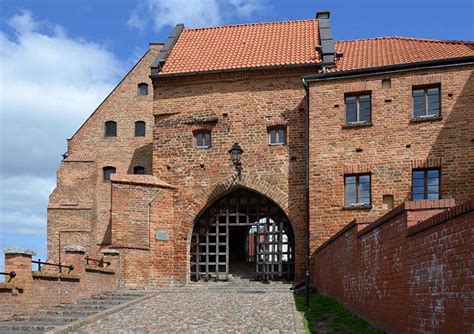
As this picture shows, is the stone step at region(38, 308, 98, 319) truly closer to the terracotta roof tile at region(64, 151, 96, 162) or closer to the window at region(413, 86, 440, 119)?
the window at region(413, 86, 440, 119)

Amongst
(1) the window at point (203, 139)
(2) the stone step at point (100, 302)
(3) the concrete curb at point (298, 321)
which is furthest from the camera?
(1) the window at point (203, 139)

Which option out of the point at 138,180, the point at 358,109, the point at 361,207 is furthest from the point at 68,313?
the point at 358,109

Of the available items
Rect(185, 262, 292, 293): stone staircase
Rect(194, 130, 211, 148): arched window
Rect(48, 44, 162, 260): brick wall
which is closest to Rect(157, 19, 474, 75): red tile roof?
Rect(194, 130, 211, 148): arched window

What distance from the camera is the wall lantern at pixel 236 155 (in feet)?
70.5

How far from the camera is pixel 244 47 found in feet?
80.5

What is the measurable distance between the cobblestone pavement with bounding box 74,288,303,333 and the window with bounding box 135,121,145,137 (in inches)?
660

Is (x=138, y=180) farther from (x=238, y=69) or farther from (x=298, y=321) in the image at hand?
(x=298, y=321)

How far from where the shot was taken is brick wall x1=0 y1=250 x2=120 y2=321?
12297mm

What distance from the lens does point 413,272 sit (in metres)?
7.68

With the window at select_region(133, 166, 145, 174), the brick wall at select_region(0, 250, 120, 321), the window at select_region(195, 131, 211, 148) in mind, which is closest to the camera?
the brick wall at select_region(0, 250, 120, 321)

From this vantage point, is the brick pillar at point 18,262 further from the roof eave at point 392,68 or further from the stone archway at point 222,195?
the roof eave at point 392,68

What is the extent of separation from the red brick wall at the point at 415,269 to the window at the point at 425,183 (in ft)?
23.7

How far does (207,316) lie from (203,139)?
34.9 feet

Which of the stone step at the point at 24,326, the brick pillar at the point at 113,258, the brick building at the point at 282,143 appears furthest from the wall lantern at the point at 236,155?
the stone step at the point at 24,326
